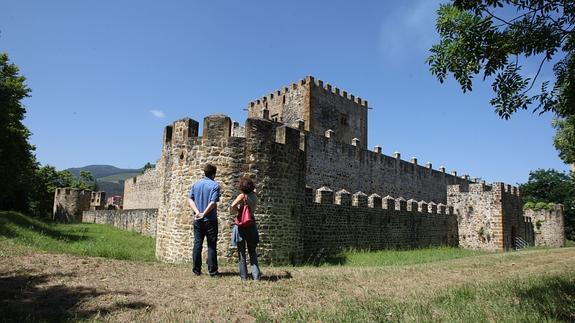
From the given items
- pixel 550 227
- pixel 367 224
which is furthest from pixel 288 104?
pixel 550 227

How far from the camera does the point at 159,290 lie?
237 inches

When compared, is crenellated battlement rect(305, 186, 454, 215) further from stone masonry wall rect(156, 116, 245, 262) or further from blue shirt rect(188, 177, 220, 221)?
blue shirt rect(188, 177, 220, 221)

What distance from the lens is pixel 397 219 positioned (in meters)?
19.4

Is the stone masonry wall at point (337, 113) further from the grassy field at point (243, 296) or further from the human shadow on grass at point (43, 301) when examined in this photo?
the human shadow on grass at point (43, 301)

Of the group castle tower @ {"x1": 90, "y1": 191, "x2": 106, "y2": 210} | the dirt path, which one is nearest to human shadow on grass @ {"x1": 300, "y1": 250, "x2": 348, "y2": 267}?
the dirt path

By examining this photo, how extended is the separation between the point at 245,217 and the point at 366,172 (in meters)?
21.6

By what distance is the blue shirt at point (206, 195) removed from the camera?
7.52 meters

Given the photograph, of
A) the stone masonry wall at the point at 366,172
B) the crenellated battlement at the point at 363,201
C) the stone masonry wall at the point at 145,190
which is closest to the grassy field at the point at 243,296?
the crenellated battlement at the point at 363,201

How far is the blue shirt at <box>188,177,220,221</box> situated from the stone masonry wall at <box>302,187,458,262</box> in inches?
265

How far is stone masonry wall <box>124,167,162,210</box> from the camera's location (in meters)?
36.8

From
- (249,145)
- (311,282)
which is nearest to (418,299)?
(311,282)

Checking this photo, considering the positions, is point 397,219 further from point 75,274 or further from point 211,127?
point 75,274

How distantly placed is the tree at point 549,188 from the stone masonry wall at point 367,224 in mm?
32730

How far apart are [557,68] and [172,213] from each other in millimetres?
8972
